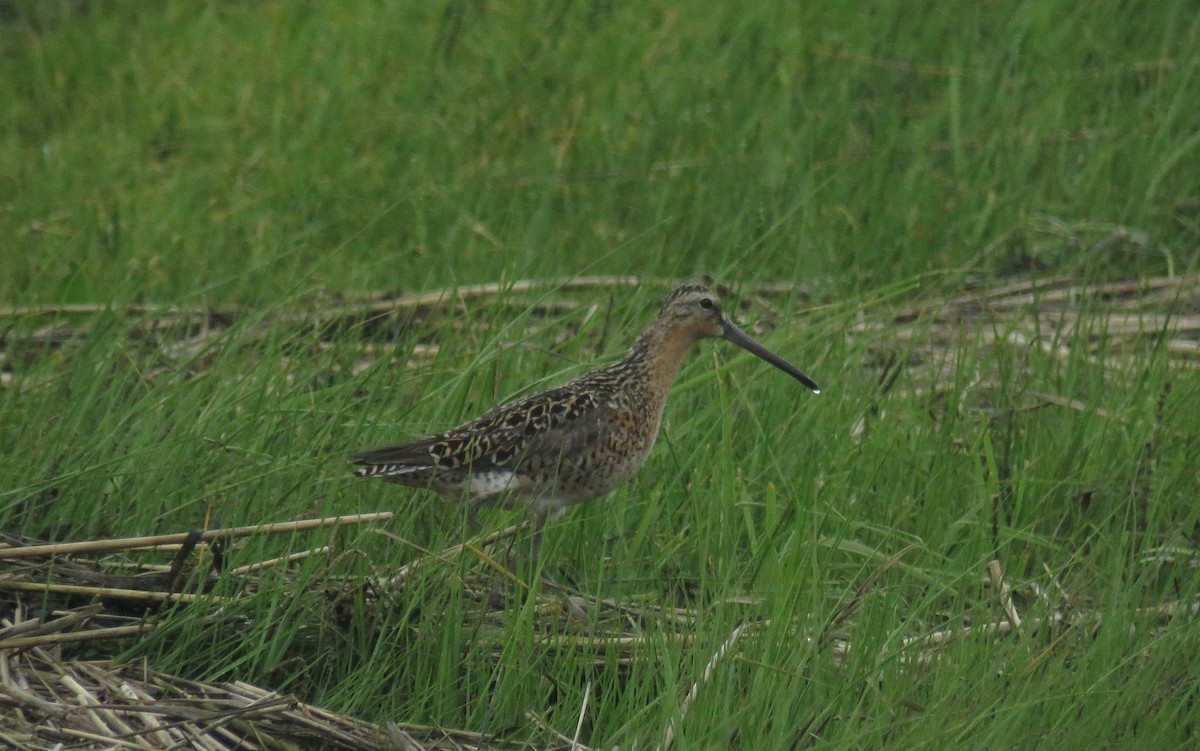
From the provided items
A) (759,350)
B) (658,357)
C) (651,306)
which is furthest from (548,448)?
(651,306)

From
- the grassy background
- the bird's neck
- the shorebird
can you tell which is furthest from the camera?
the bird's neck

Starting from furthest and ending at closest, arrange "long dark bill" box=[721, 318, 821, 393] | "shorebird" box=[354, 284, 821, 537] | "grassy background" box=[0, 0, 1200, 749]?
"long dark bill" box=[721, 318, 821, 393] → "shorebird" box=[354, 284, 821, 537] → "grassy background" box=[0, 0, 1200, 749]

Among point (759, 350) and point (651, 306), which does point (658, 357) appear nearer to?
point (759, 350)

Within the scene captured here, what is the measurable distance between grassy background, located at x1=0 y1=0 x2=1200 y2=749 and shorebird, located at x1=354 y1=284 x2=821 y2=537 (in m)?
0.13

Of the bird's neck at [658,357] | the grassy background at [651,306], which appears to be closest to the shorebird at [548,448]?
the bird's neck at [658,357]

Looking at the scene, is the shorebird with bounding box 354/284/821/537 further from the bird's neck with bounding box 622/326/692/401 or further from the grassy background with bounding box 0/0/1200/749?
the grassy background with bounding box 0/0/1200/749

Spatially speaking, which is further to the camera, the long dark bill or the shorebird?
the long dark bill

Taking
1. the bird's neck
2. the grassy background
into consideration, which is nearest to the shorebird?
the bird's neck

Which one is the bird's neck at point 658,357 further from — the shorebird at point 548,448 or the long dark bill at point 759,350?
the long dark bill at point 759,350

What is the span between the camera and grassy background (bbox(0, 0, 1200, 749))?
18.1 feet

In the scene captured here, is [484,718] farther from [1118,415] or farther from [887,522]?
[1118,415]

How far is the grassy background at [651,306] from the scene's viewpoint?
18.1 ft

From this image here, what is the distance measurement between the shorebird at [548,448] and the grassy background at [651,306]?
0.42 feet

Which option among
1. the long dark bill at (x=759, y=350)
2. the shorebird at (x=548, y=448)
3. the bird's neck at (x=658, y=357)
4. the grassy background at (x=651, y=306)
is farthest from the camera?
the long dark bill at (x=759, y=350)
